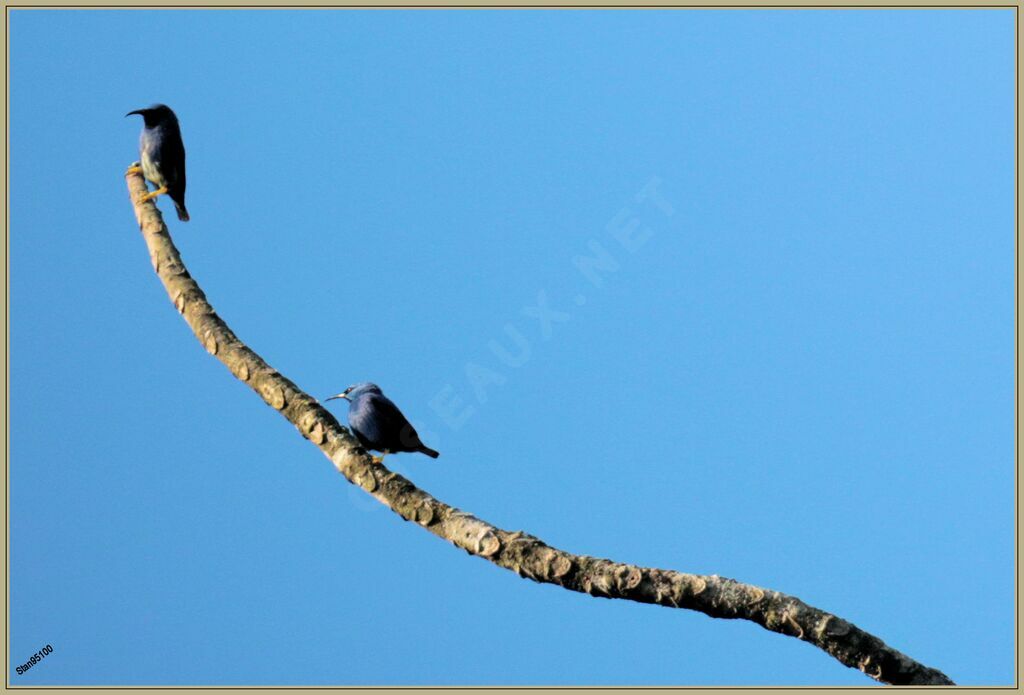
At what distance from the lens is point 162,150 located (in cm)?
884

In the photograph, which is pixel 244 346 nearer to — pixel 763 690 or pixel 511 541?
pixel 511 541

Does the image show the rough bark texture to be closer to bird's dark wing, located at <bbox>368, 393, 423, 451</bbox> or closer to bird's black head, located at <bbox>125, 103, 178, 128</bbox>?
bird's dark wing, located at <bbox>368, 393, 423, 451</bbox>

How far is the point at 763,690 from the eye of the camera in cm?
615

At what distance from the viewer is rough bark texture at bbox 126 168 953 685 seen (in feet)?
14.7

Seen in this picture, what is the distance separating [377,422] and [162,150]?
3.13 m

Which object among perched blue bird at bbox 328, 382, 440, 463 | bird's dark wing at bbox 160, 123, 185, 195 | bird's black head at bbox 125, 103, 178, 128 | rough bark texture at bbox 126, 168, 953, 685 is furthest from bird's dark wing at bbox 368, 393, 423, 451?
bird's black head at bbox 125, 103, 178, 128

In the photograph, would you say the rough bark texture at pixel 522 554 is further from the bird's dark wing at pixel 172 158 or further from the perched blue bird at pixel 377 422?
the bird's dark wing at pixel 172 158

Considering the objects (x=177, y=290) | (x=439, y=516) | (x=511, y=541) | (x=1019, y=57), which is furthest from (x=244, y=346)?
(x=1019, y=57)

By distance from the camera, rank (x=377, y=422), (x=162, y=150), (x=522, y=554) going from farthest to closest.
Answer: (x=162, y=150)
(x=377, y=422)
(x=522, y=554)

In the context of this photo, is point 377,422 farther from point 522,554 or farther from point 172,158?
point 522,554

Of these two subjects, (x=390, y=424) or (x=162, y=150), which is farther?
(x=162, y=150)

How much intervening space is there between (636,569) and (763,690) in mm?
1962

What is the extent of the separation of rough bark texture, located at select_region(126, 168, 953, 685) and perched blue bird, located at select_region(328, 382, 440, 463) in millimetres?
2248

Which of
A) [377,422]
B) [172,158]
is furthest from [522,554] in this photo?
[172,158]
